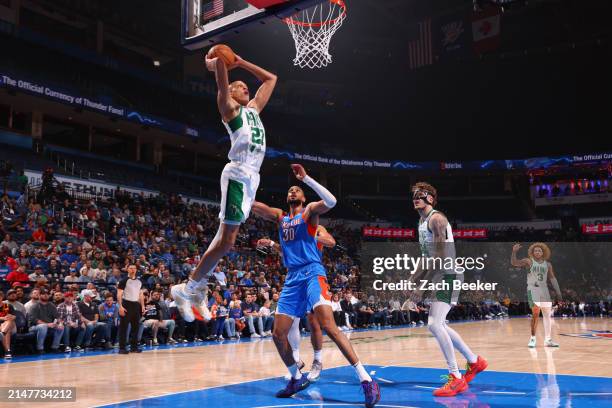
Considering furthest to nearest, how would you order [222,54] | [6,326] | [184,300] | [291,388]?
[6,326] → [291,388] → [184,300] → [222,54]

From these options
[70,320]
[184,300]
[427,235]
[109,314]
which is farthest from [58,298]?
[427,235]

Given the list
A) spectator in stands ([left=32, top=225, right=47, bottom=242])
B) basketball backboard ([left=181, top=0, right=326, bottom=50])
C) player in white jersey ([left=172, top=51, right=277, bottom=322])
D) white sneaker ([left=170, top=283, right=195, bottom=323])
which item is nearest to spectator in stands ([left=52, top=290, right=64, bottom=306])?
spectator in stands ([left=32, top=225, right=47, bottom=242])

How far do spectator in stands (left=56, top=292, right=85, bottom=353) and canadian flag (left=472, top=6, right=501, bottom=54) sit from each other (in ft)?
95.6

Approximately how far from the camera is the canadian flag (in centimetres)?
3372

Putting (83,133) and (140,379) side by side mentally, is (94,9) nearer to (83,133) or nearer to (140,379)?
(83,133)

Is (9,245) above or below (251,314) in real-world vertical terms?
above

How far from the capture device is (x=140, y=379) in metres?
7.61

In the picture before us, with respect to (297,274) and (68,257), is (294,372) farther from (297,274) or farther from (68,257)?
(68,257)

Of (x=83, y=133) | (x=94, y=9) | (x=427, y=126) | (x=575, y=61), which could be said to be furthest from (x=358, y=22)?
(x=83, y=133)

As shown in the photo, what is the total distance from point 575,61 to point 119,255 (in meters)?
35.0

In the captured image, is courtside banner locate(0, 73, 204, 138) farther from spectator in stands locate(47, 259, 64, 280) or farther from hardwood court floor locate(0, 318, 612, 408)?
hardwood court floor locate(0, 318, 612, 408)

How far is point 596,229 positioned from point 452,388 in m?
34.3

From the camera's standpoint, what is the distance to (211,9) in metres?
7.71

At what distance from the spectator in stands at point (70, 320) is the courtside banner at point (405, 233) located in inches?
1057
